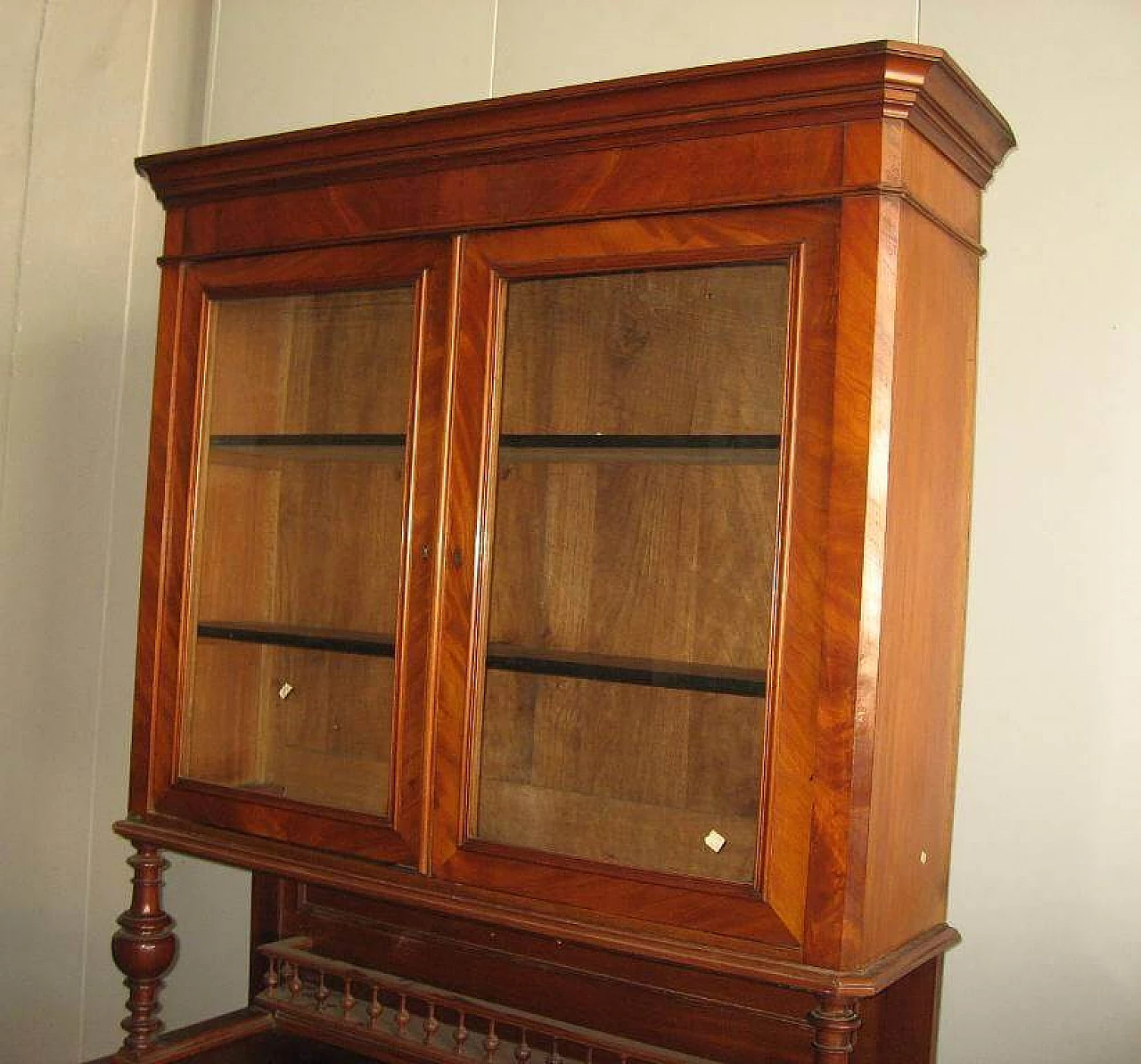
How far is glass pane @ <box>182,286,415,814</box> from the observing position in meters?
1.62

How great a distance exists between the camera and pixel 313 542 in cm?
171

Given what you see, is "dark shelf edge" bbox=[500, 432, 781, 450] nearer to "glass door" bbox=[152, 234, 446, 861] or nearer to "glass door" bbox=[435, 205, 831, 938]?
"glass door" bbox=[435, 205, 831, 938]

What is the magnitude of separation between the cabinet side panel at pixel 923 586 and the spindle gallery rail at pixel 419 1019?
0.41m

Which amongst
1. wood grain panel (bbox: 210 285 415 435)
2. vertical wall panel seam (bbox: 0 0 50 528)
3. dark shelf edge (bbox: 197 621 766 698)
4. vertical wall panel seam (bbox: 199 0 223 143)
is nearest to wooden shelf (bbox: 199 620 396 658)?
dark shelf edge (bbox: 197 621 766 698)

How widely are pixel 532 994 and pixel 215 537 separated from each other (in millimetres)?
753

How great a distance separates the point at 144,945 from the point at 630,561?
2.96 ft

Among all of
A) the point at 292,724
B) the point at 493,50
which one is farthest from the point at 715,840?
the point at 493,50

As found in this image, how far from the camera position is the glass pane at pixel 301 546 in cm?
162

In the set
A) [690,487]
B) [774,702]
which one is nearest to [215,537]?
[690,487]

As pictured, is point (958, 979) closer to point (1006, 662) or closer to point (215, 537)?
point (1006, 662)

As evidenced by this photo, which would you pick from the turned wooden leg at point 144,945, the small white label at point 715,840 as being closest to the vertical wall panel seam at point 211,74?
the turned wooden leg at point 144,945

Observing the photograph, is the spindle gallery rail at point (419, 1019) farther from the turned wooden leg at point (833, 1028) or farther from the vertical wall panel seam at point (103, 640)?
the vertical wall panel seam at point (103, 640)

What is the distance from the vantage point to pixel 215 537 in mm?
1760

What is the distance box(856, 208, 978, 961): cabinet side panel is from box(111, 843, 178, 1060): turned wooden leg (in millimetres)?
1002
